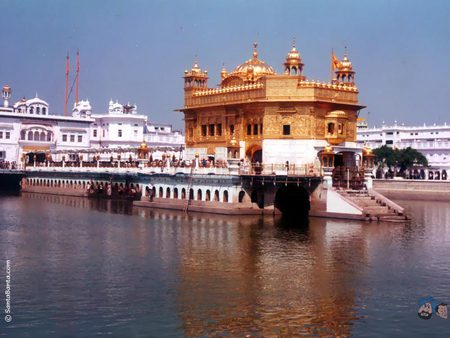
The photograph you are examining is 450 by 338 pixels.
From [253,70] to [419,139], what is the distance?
56.5m

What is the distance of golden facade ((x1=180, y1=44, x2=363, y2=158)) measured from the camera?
47.8 meters

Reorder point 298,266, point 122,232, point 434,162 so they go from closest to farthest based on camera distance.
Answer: point 298,266 → point 122,232 → point 434,162

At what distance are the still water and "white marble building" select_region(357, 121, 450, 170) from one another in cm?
6285

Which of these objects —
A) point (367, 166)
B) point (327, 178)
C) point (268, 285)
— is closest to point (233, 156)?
point (327, 178)

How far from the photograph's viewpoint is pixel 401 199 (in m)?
73.9

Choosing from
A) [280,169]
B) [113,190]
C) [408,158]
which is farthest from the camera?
[408,158]

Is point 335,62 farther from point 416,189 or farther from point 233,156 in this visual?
point 416,189

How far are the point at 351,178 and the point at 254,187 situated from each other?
6.30 meters

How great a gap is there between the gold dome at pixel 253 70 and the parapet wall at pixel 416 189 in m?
25.9

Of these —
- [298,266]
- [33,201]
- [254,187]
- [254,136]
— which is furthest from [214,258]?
[33,201]

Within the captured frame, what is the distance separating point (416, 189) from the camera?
74.8 metres

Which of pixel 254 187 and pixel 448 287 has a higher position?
pixel 254 187

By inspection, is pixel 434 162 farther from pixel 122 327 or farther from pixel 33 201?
pixel 122 327

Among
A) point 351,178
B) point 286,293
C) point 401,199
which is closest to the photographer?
point 286,293
